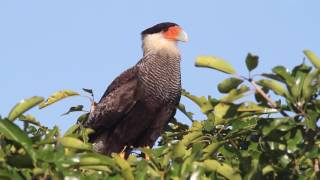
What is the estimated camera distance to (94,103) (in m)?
9.15

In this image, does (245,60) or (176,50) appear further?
(176,50)

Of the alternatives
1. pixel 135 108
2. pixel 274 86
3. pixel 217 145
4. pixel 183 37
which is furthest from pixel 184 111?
pixel 274 86

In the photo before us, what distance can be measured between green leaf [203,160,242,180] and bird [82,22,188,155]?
4.55m

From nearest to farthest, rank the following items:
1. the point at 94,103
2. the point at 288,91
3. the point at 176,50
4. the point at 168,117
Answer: the point at 288,91
the point at 94,103
the point at 168,117
the point at 176,50

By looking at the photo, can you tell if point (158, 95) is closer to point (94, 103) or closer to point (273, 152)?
point (94, 103)

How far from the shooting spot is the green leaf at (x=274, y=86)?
15.4 ft

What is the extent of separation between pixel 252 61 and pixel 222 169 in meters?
0.84

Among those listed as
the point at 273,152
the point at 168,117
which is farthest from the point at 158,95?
the point at 273,152

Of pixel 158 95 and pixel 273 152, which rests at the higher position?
pixel 273 152

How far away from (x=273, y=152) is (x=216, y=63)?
707 millimetres

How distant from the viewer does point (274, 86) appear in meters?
4.70

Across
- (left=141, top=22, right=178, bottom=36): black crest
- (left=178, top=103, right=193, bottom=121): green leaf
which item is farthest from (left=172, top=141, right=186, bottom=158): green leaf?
(left=141, top=22, right=178, bottom=36): black crest

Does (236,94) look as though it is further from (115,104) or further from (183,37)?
(183,37)

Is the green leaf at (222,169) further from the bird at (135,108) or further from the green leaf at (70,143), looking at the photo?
the bird at (135,108)
